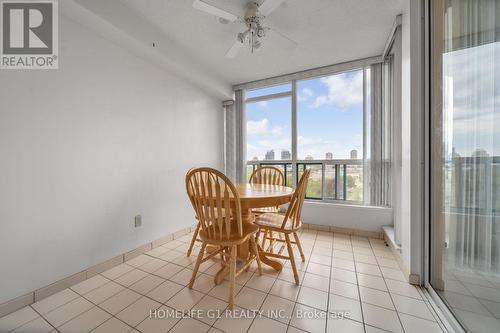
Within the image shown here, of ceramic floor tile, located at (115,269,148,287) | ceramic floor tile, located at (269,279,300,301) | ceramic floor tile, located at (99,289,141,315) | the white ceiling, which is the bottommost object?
ceramic floor tile, located at (115,269,148,287)

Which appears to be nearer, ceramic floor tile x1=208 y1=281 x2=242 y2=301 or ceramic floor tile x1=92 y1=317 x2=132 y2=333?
ceramic floor tile x1=92 y1=317 x2=132 y2=333

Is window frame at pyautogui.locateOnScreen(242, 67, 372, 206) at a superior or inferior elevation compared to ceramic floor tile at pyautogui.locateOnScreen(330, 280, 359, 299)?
superior

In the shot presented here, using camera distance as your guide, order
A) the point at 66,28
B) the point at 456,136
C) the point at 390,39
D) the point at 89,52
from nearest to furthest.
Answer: the point at 456,136 < the point at 66,28 < the point at 89,52 < the point at 390,39

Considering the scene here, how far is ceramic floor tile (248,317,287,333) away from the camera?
114cm

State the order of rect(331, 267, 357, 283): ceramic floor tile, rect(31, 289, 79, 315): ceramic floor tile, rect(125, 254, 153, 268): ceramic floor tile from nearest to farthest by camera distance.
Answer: rect(31, 289, 79, 315): ceramic floor tile → rect(331, 267, 357, 283): ceramic floor tile → rect(125, 254, 153, 268): ceramic floor tile

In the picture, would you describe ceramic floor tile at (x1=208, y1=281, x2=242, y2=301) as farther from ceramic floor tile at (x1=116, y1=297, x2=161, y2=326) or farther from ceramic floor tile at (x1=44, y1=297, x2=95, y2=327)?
ceramic floor tile at (x1=44, y1=297, x2=95, y2=327)

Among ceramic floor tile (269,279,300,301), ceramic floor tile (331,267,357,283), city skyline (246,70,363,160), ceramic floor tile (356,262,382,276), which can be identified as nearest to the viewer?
ceramic floor tile (269,279,300,301)

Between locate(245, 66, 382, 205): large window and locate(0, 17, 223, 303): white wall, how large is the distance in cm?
165

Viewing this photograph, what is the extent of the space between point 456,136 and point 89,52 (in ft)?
9.75

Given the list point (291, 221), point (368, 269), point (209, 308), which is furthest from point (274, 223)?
point (368, 269)

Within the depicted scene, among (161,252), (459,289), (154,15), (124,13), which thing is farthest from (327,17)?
(161,252)

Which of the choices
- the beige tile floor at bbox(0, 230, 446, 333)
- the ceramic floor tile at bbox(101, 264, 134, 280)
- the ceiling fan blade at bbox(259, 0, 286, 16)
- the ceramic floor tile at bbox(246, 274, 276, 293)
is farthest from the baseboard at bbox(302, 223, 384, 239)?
the ceiling fan blade at bbox(259, 0, 286, 16)

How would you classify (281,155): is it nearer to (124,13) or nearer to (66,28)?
(124,13)

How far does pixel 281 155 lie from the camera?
3.46 m
